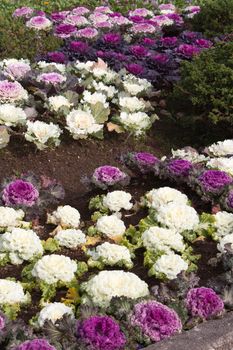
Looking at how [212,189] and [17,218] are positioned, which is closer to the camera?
[17,218]

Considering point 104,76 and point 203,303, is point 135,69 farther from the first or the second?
point 203,303

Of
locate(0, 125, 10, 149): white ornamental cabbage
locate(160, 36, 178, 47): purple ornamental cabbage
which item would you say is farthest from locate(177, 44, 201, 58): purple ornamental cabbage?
locate(0, 125, 10, 149): white ornamental cabbage

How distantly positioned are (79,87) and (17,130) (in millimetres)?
770

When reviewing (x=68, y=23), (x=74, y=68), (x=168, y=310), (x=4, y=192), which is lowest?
(x=68, y=23)

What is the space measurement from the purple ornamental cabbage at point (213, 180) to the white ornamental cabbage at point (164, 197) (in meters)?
0.17

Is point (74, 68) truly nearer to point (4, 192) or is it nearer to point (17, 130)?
point (17, 130)

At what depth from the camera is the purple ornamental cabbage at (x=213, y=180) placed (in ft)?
15.4

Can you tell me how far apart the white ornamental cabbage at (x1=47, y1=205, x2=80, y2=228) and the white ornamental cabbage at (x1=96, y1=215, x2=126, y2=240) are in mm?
148

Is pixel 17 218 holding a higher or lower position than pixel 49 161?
higher

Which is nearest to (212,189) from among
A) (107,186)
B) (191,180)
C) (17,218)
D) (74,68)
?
(191,180)

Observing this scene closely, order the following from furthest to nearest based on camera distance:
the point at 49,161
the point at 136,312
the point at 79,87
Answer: the point at 79,87 → the point at 49,161 → the point at 136,312

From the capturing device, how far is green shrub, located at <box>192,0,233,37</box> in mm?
8242

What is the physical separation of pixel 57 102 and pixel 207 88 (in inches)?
47.0

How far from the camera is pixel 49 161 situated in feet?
17.8
